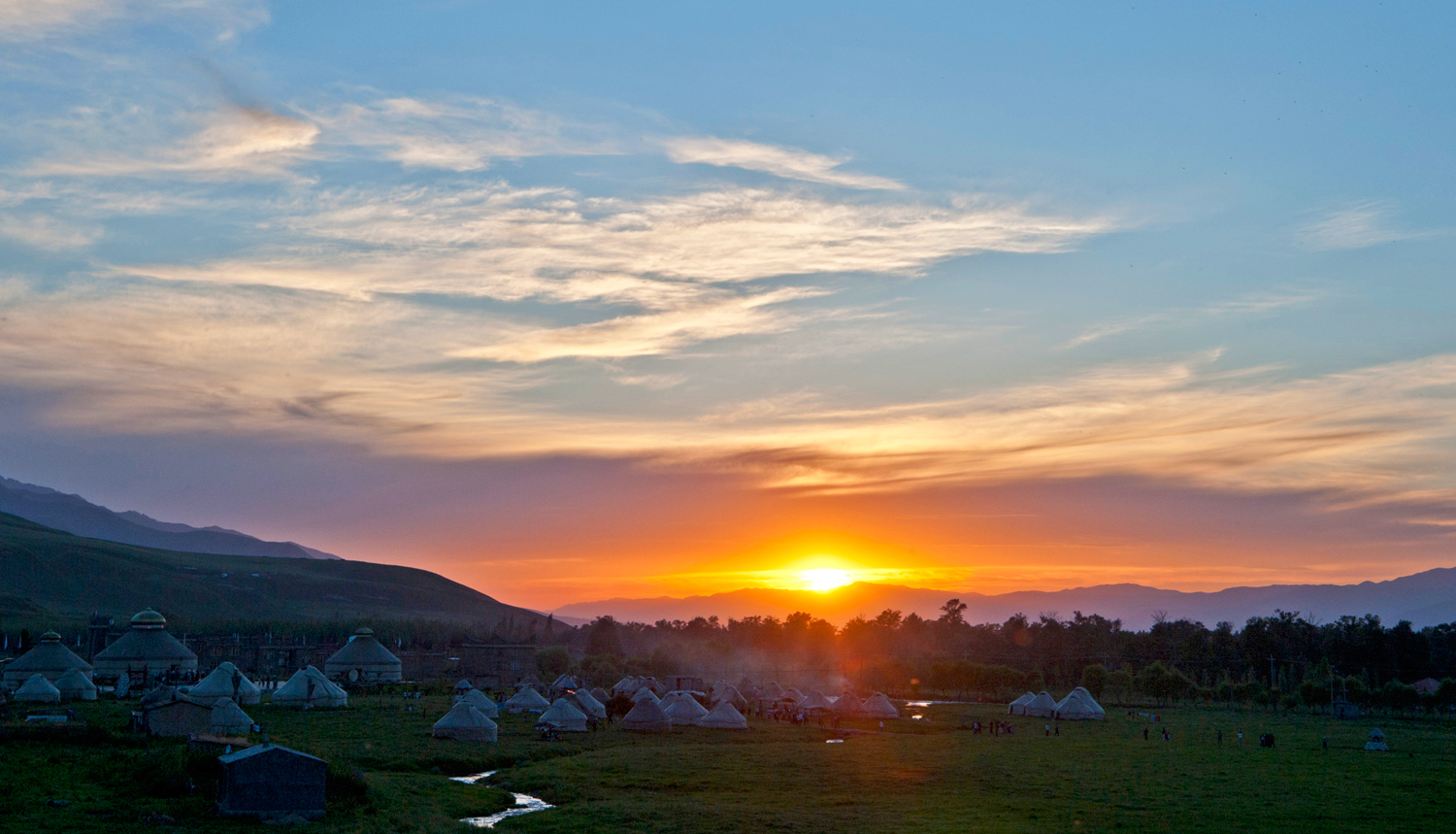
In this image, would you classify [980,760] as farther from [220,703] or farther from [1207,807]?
[220,703]

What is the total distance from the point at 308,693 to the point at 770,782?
1652 inches

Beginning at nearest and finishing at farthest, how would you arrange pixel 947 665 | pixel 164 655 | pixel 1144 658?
pixel 164 655 → pixel 947 665 → pixel 1144 658

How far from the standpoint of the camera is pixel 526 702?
79.2 meters

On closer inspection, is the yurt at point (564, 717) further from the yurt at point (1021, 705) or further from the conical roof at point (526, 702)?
the yurt at point (1021, 705)

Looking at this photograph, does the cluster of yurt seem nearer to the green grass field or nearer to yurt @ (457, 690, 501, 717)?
the green grass field

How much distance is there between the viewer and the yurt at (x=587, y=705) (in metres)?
76.9

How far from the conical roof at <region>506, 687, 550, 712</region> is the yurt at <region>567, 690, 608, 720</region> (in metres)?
2.11

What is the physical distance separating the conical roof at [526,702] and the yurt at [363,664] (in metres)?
25.6

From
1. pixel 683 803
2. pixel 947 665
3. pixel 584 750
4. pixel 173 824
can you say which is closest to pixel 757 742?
pixel 584 750

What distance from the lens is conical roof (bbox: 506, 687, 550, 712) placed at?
7881cm

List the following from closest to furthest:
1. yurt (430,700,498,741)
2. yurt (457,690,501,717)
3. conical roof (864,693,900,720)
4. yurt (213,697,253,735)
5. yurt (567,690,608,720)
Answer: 1. yurt (213,697,253,735)
2. yurt (430,700,498,741)
3. yurt (457,690,501,717)
4. yurt (567,690,608,720)
5. conical roof (864,693,900,720)

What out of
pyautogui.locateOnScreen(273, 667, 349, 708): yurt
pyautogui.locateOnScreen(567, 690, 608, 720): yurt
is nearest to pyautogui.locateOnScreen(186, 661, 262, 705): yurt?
pyautogui.locateOnScreen(273, 667, 349, 708): yurt

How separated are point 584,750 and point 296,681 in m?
27.0

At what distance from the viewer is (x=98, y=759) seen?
42.1 m
